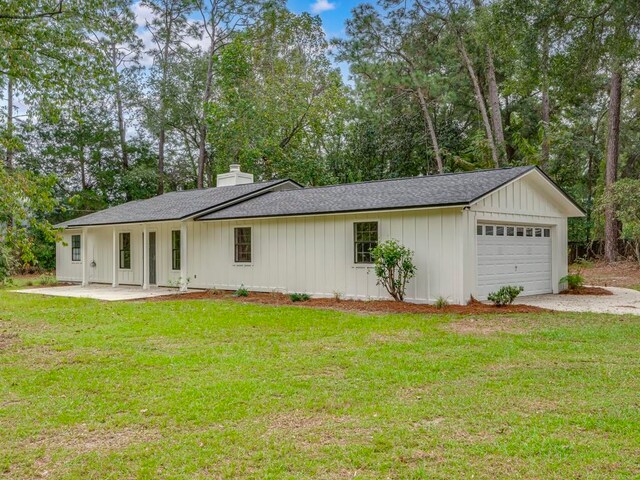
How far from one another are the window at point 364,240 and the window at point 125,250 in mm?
9453

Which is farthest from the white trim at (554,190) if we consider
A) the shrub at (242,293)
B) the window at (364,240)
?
the shrub at (242,293)

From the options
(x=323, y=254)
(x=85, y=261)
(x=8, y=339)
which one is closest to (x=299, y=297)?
(x=323, y=254)

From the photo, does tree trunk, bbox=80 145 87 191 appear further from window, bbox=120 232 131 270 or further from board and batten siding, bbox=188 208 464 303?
board and batten siding, bbox=188 208 464 303

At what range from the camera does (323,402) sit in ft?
16.3

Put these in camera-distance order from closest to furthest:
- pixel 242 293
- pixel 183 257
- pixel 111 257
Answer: pixel 242 293 → pixel 183 257 → pixel 111 257

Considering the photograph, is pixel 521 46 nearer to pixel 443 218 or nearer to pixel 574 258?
pixel 443 218

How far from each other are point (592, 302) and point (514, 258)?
6.68 ft

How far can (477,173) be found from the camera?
45.0ft

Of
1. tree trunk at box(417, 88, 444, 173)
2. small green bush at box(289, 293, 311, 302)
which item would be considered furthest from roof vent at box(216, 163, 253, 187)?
tree trunk at box(417, 88, 444, 173)

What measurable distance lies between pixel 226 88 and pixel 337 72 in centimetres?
647

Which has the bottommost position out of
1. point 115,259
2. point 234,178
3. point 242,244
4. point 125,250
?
point 115,259

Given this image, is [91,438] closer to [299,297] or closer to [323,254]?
[299,297]

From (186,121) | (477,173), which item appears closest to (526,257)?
(477,173)

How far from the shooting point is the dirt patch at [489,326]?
8.59 meters
